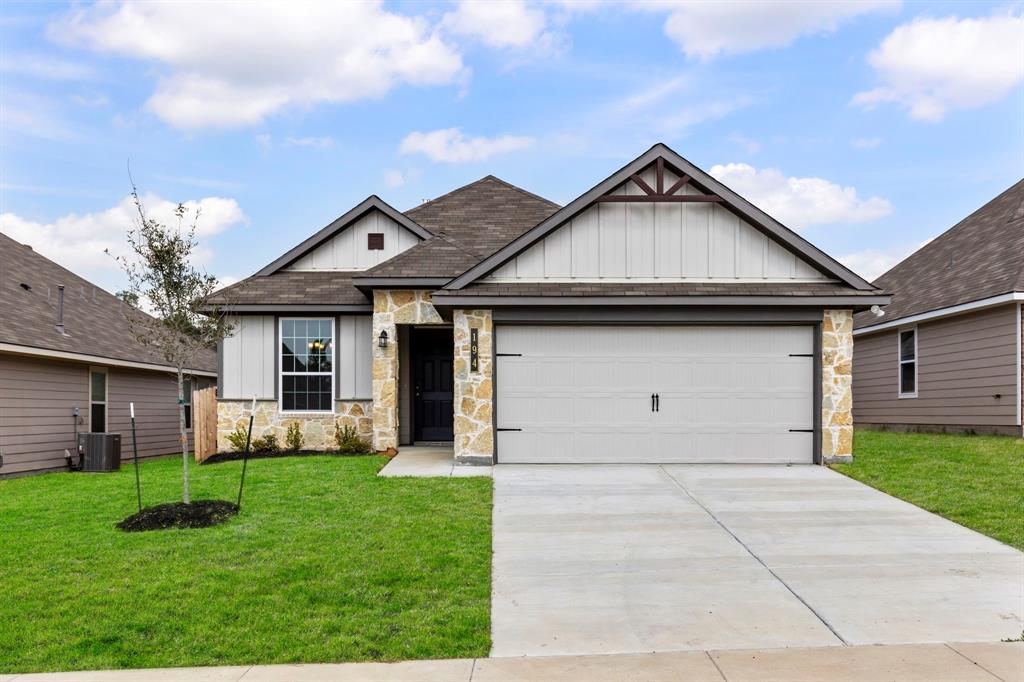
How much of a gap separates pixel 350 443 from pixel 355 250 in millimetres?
4122

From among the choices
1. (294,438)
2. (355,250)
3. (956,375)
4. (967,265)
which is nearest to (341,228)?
(355,250)

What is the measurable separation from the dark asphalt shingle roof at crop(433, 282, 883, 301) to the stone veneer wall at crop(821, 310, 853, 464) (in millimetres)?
483

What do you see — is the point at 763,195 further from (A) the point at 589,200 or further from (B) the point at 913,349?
(A) the point at 589,200

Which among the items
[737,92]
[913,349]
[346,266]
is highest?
[737,92]

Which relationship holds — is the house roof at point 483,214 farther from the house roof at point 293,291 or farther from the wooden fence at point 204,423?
the wooden fence at point 204,423

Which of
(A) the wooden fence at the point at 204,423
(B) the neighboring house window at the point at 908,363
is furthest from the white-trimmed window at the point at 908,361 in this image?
(A) the wooden fence at the point at 204,423

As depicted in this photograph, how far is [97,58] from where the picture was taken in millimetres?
15969

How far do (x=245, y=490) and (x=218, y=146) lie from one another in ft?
36.3

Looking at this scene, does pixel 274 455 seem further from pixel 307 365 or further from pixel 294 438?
pixel 307 365

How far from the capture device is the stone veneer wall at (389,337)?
1433 centimetres

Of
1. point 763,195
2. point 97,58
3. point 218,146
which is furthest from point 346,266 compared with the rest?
point 763,195

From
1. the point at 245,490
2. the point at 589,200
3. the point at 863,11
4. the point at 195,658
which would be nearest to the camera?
the point at 195,658

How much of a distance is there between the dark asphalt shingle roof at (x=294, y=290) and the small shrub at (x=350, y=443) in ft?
7.97

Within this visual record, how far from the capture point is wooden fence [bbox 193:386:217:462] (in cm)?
1507
